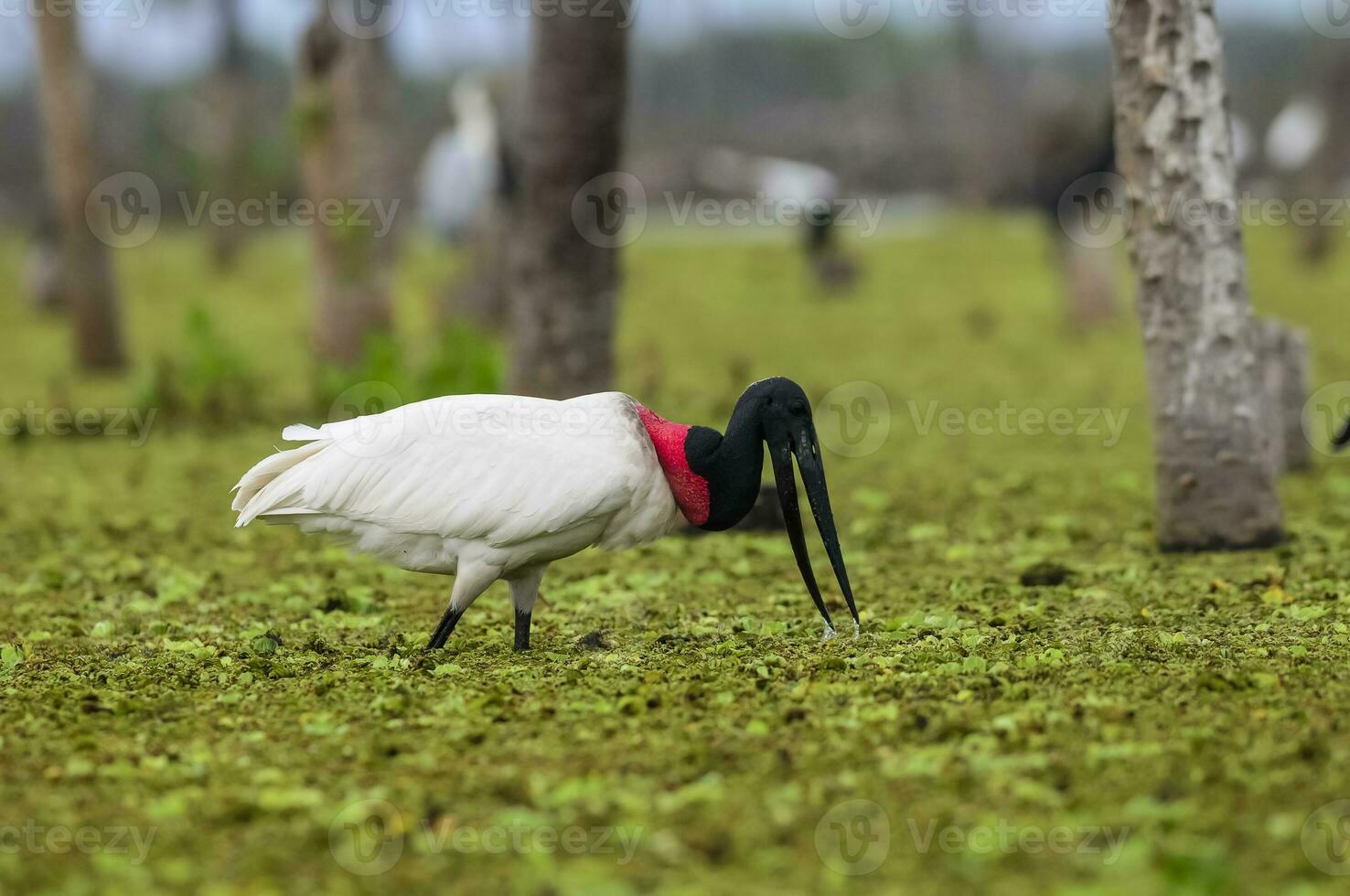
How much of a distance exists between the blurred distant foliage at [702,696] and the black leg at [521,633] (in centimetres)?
6

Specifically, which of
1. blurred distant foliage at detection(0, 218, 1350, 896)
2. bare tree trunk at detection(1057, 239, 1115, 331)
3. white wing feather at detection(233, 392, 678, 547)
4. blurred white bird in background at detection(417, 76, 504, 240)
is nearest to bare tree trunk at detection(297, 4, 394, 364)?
blurred distant foliage at detection(0, 218, 1350, 896)

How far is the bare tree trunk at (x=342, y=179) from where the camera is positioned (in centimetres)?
1324

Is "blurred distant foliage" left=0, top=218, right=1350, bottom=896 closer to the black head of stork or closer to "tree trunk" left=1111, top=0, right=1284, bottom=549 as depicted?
"tree trunk" left=1111, top=0, right=1284, bottom=549

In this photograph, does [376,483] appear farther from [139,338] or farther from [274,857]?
[139,338]

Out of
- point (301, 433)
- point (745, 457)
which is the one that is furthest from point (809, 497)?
point (301, 433)

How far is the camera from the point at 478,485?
5.23m

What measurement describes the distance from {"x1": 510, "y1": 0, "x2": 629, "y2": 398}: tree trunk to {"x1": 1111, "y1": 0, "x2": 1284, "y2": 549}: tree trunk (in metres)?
2.58

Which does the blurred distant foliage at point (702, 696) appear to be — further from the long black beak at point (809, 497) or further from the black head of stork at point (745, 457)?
the black head of stork at point (745, 457)

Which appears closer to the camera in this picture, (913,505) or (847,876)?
(847,876)

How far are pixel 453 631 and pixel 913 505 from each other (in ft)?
12.0

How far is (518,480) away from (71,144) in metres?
10.6

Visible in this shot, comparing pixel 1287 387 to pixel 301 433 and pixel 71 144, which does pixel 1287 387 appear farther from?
pixel 71 144

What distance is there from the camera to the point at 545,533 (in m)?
5.21

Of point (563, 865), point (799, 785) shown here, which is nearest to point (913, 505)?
point (799, 785)
